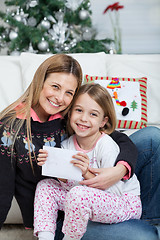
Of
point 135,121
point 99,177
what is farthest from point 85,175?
point 135,121

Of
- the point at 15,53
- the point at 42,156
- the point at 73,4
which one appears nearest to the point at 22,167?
the point at 42,156

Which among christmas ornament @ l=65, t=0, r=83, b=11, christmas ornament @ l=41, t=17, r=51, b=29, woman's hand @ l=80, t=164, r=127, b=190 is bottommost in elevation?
woman's hand @ l=80, t=164, r=127, b=190

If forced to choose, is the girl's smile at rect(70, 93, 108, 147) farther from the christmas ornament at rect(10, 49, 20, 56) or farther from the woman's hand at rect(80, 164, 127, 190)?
the christmas ornament at rect(10, 49, 20, 56)

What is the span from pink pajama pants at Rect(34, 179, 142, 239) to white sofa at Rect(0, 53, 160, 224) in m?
0.90

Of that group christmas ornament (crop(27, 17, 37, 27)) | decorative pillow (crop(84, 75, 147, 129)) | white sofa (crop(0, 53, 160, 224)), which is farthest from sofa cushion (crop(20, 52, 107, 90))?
christmas ornament (crop(27, 17, 37, 27))

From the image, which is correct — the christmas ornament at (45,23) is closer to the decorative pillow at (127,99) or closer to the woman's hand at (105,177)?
the decorative pillow at (127,99)

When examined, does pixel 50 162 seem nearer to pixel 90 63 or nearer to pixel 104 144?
pixel 104 144

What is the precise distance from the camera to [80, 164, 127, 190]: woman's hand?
1143 mm

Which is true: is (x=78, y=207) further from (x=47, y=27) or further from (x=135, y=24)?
(x=135, y=24)

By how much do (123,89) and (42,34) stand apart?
4.65 ft

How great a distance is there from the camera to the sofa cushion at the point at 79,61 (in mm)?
1969

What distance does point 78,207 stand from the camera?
1025 mm

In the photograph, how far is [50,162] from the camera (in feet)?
3.68

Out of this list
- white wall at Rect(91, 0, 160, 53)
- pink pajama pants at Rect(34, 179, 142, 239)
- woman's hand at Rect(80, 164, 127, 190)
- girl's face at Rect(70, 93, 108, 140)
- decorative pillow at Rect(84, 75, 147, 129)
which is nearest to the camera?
pink pajama pants at Rect(34, 179, 142, 239)
